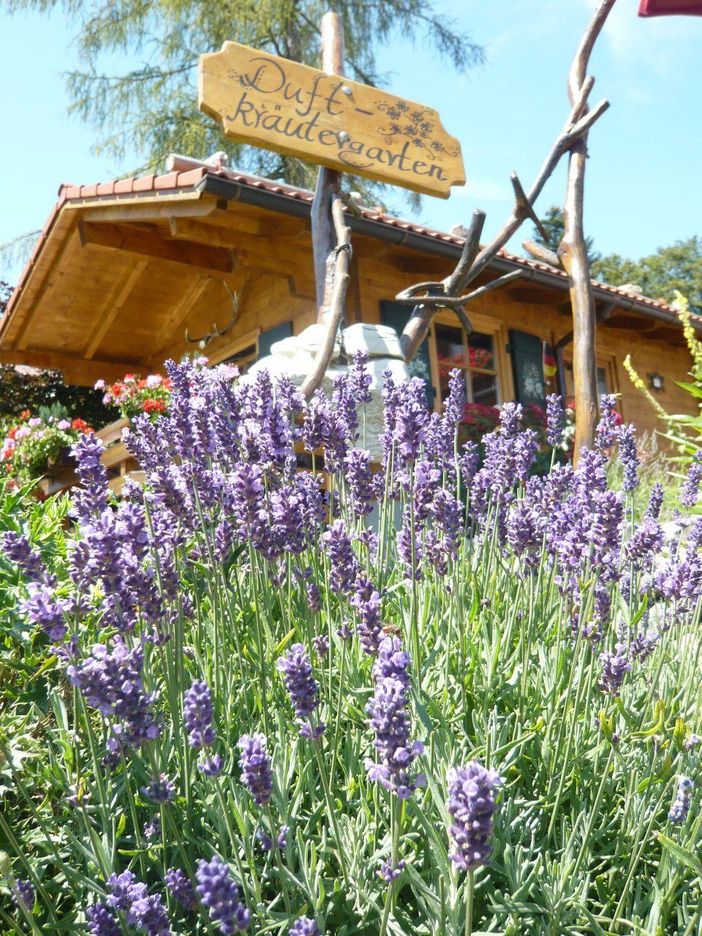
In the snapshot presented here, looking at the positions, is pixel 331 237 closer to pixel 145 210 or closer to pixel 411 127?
pixel 411 127

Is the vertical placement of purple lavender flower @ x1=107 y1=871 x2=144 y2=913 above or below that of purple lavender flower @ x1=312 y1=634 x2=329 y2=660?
below

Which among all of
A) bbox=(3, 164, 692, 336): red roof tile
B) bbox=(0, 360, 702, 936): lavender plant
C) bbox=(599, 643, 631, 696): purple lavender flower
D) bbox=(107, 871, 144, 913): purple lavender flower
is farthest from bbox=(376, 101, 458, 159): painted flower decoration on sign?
bbox=(107, 871, 144, 913): purple lavender flower

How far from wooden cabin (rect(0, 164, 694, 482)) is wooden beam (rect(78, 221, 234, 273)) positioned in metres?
0.01

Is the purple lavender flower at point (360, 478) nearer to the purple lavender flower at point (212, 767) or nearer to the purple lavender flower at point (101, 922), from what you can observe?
the purple lavender flower at point (212, 767)

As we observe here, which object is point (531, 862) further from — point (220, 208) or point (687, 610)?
point (220, 208)

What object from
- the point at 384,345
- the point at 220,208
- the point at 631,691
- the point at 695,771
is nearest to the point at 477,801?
the point at 695,771

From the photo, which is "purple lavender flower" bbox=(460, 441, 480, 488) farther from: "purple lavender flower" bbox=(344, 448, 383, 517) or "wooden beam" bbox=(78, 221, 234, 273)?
"wooden beam" bbox=(78, 221, 234, 273)

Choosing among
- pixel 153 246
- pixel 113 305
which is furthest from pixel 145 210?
pixel 113 305

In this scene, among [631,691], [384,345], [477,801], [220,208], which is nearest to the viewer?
[477,801]

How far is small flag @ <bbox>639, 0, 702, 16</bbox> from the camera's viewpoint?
4.38 meters

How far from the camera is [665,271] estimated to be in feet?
132

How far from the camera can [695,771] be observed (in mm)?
2025

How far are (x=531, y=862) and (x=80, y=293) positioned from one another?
391 inches

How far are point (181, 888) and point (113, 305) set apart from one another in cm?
1026
